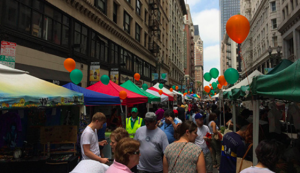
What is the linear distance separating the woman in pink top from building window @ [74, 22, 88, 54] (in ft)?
43.9

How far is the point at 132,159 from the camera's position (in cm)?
239

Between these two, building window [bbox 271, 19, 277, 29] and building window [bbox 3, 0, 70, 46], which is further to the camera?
building window [bbox 271, 19, 277, 29]

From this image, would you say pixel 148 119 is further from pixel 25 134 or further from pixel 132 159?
pixel 25 134

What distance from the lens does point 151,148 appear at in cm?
404

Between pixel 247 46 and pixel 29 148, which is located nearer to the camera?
pixel 29 148

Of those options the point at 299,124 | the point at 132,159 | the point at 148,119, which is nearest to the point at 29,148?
the point at 148,119

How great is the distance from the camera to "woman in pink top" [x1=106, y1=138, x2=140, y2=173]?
2.28 metres

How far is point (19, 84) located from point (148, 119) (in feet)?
9.76

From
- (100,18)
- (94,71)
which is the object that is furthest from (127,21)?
(94,71)

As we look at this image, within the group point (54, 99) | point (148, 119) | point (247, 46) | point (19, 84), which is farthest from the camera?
point (247, 46)

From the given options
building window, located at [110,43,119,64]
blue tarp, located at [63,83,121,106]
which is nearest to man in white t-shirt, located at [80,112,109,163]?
blue tarp, located at [63,83,121,106]

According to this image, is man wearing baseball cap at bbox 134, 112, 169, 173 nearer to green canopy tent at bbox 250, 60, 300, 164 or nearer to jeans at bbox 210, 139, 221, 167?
green canopy tent at bbox 250, 60, 300, 164

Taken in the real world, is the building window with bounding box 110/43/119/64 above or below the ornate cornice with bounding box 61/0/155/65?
below

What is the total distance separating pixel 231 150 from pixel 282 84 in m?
1.60
